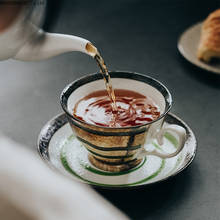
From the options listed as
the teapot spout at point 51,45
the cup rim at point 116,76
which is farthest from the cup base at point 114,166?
the teapot spout at point 51,45

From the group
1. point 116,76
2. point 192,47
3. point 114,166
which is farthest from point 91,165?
point 192,47

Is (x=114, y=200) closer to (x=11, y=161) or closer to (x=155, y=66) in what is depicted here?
(x=11, y=161)

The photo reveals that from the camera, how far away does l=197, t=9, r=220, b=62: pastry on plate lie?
1138 millimetres

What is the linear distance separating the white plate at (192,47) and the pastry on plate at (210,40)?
18 mm

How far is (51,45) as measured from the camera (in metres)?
0.77

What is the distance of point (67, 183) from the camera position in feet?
2.55

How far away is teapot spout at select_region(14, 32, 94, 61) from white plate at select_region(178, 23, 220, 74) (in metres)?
0.45

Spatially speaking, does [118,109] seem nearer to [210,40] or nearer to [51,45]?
[51,45]

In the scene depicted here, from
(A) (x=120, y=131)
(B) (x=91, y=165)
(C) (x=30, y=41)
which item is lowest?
(B) (x=91, y=165)

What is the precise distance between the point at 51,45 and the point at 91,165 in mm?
240

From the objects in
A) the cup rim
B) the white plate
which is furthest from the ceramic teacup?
the white plate

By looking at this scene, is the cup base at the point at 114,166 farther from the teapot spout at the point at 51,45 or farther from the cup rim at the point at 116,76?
the teapot spout at the point at 51,45

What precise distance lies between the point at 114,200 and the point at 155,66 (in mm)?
546

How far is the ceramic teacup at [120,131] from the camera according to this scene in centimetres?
74
